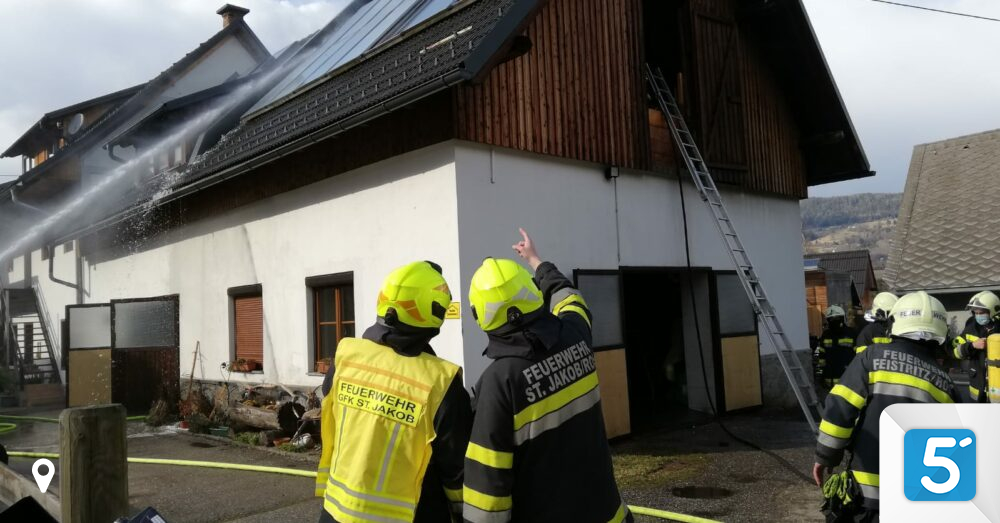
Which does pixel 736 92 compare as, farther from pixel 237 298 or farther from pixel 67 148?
pixel 67 148

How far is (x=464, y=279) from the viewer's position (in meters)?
7.32

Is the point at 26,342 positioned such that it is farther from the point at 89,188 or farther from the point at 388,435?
the point at 388,435

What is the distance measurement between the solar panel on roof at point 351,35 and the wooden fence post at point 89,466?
7.87 m

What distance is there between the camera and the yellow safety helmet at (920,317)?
3471mm

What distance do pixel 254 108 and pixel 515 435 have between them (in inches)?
465

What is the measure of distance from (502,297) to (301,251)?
725cm

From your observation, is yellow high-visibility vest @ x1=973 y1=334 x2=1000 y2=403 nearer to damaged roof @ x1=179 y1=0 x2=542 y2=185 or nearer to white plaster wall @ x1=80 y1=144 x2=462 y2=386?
white plaster wall @ x1=80 y1=144 x2=462 y2=386

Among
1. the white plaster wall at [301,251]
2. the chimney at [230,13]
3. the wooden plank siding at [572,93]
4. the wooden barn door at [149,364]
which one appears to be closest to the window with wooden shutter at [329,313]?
the white plaster wall at [301,251]

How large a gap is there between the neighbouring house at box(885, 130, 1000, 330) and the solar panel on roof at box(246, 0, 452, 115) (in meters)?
12.3

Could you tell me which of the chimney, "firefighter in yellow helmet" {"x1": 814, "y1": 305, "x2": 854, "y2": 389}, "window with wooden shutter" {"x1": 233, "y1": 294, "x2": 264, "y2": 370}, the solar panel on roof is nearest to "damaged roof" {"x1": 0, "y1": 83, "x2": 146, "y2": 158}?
the chimney

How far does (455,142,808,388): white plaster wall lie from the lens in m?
7.52

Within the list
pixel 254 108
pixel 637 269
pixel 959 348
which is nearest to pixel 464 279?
pixel 637 269

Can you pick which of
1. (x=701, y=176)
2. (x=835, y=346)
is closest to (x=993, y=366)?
(x=835, y=346)

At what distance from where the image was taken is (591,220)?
8781mm
